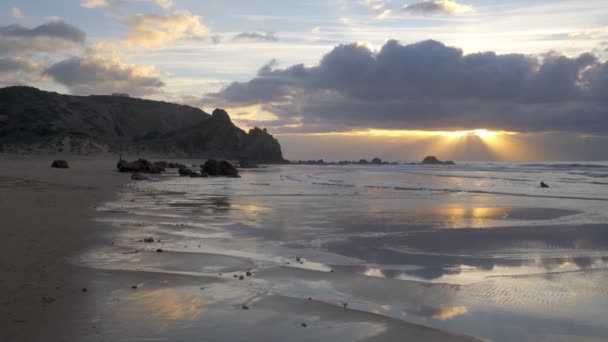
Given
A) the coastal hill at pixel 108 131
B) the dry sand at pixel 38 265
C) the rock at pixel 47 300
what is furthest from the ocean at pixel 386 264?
the coastal hill at pixel 108 131

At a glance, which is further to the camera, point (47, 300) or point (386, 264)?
point (386, 264)

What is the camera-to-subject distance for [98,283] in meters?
6.64

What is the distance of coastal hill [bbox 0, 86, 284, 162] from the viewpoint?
9638cm

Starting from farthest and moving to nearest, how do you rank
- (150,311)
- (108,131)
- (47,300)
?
(108,131)
(47,300)
(150,311)

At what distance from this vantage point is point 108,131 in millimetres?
141625

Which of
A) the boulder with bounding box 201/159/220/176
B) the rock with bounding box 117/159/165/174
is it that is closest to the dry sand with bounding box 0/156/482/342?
the boulder with bounding box 201/159/220/176

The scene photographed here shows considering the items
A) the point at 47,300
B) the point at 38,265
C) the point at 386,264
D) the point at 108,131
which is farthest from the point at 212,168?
the point at 108,131

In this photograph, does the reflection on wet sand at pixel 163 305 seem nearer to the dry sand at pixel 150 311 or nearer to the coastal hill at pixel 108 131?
the dry sand at pixel 150 311

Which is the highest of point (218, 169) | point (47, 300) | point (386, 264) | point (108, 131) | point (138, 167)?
point (108, 131)

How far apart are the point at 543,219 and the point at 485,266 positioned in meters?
8.04

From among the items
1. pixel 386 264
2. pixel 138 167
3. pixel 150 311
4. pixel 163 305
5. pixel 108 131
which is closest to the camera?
pixel 150 311

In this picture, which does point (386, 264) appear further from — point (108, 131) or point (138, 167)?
point (108, 131)

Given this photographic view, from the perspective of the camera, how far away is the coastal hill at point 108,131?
316 ft

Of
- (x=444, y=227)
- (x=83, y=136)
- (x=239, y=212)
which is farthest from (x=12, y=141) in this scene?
(x=444, y=227)
